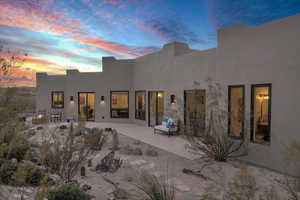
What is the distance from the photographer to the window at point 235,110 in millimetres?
5074

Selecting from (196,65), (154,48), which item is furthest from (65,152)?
(154,48)

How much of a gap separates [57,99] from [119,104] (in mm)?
5081

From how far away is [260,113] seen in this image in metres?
4.80

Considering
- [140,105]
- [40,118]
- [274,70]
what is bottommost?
[40,118]

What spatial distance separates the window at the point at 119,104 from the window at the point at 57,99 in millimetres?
4165

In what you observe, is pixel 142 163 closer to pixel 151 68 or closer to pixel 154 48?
pixel 151 68

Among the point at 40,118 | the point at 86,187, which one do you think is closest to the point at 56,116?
the point at 40,118

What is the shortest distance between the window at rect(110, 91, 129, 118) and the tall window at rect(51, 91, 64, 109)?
13.7ft

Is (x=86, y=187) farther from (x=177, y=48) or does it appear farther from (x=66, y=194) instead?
(x=177, y=48)

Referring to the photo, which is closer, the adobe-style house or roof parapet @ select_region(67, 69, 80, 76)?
the adobe-style house

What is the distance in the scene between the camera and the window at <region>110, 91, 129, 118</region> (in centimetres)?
1195

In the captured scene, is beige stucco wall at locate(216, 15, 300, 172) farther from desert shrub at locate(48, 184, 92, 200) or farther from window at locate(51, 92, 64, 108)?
window at locate(51, 92, 64, 108)

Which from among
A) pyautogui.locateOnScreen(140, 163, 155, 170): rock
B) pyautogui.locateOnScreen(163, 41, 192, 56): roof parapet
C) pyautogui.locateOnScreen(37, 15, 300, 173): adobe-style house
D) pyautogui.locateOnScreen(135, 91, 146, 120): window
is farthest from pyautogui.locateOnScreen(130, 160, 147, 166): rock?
pyautogui.locateOnScreen(135, 91, 146, 120): window

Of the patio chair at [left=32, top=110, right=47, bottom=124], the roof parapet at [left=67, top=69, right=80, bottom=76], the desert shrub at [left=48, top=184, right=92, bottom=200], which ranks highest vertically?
the roof parapet at [left=67, top=69, right=80, bottom=76]
